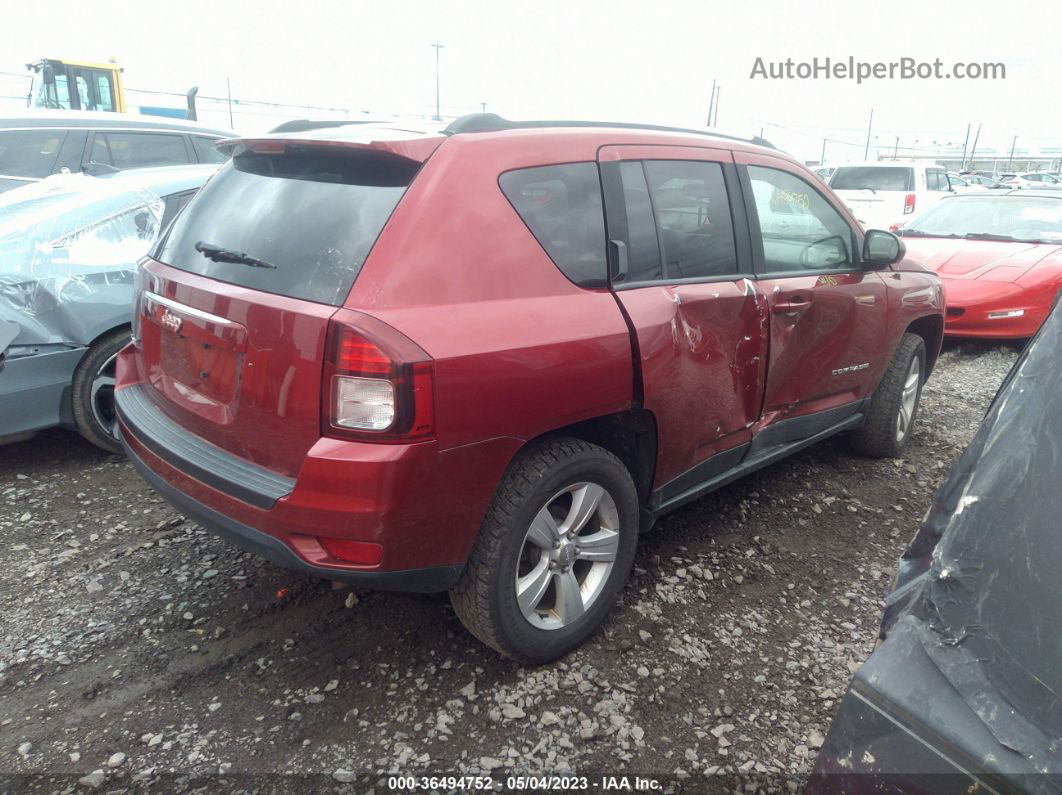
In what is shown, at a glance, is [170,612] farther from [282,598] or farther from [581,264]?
[581,264]

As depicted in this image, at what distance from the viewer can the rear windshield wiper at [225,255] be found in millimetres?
2268

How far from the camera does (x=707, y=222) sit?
2975mm

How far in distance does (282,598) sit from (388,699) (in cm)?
72

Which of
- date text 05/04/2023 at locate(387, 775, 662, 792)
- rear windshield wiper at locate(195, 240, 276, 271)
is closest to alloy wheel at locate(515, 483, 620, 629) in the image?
date text 05/04/2023 at locate(387, 775, 662, 792)

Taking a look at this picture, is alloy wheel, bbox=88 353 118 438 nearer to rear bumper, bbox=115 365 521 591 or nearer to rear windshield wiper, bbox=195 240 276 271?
rear windshield wiper, bbox=195 240 276 271

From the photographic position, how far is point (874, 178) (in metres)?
14.3

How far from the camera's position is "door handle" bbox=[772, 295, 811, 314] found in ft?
10.3

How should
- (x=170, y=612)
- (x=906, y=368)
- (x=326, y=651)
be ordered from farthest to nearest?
(x=906, y=368)
(x=170, y=612)
(x=326, y=651)

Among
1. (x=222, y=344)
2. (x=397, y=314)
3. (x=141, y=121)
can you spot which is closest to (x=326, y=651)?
(x=222, y=344)

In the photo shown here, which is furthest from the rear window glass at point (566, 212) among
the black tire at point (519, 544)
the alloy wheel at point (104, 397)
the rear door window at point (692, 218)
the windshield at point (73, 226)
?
the windshield at point (73, 226)

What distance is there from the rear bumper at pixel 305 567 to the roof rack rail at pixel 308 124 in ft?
4.37

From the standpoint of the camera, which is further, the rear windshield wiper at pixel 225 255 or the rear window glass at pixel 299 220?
the rear windshield wiper at pixel 225 255

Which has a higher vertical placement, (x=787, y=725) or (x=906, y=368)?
(x=906, y=368)

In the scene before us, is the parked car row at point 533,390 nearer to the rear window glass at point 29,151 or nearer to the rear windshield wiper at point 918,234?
the rear window glass at point 29,151
